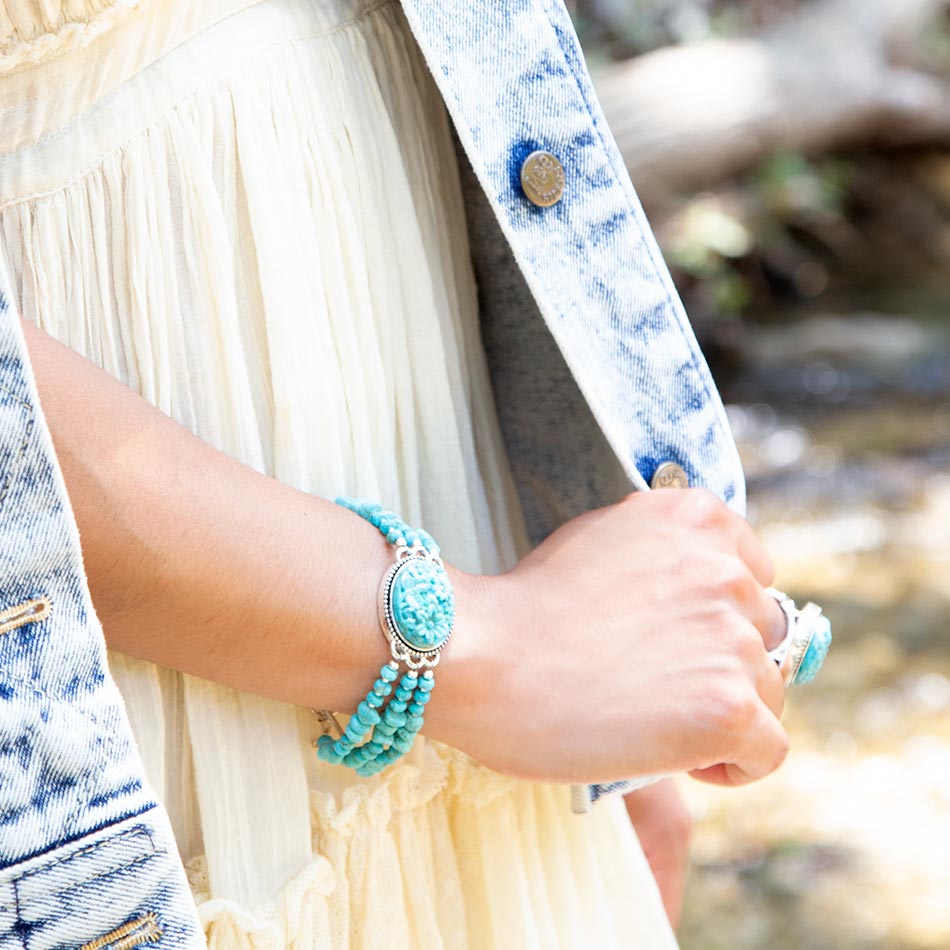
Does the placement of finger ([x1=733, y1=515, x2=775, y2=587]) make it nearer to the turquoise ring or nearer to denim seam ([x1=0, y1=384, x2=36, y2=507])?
the turquoise ring

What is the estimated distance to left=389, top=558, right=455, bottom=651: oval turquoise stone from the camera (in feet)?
1.99

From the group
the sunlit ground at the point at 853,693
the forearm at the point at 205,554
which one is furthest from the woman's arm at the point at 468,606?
the sunlit ground at the point at 853,693

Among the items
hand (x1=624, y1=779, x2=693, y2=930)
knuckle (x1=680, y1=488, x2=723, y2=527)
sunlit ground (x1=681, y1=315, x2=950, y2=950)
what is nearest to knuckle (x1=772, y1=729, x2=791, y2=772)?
knuckle (x1=680, y1=488, x2=723, y2=527)

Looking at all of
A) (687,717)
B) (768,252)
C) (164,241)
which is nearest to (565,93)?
(164,241)

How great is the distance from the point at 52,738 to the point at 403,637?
16cm

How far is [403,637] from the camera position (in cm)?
61

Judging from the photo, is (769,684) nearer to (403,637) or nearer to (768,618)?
(768,618)

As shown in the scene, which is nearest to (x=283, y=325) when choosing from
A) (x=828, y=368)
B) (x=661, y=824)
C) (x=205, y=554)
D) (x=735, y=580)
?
(x=205, y=554)

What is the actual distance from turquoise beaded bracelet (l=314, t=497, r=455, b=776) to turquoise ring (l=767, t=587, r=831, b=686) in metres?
0.21

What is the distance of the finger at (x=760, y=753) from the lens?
0.68m

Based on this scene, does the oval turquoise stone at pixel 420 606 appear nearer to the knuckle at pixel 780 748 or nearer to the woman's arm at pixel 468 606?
the woman's arm at pixel 468 606

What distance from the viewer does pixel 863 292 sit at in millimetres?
5215

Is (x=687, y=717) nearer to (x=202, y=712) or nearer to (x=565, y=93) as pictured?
(x=202, y=712)

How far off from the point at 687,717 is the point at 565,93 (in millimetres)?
344
